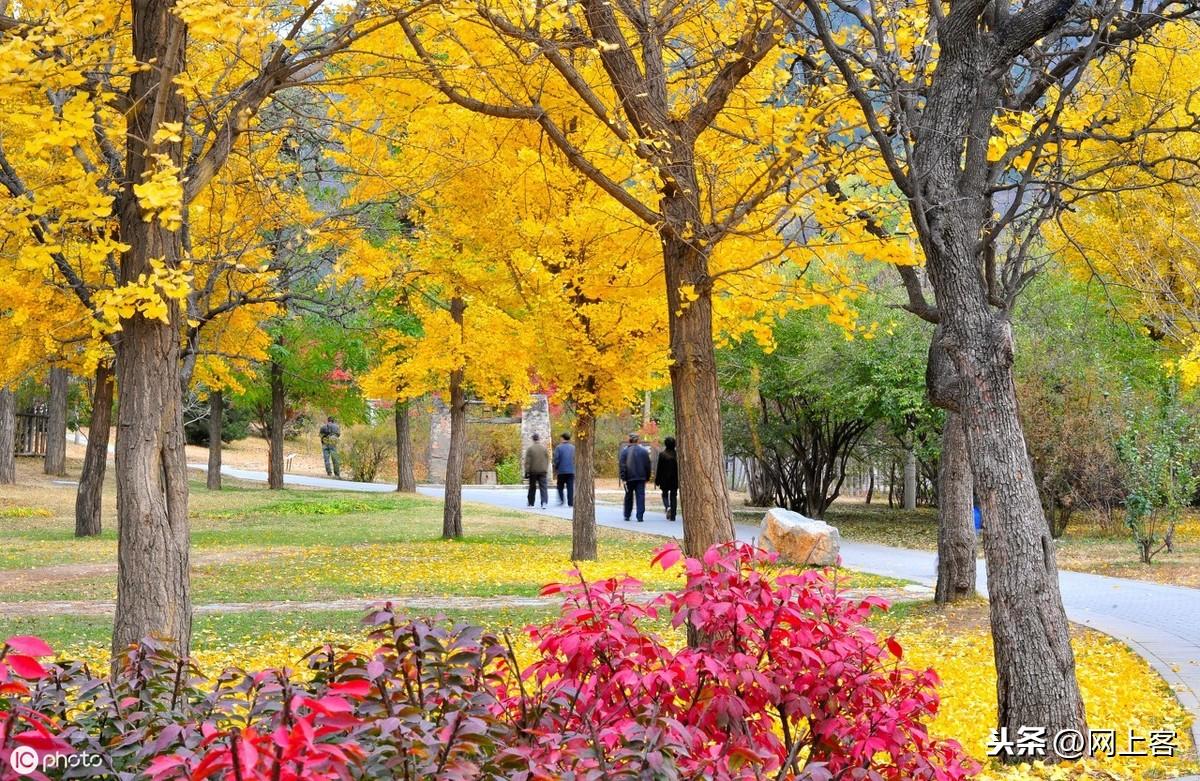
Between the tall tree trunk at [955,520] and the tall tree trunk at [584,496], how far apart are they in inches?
211

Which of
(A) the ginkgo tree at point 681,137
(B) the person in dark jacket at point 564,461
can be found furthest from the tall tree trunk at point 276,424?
(A) the ginkgo tree at point 681,137

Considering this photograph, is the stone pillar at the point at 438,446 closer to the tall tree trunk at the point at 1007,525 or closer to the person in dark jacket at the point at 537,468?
the person in dark jacket at the point at 537,468

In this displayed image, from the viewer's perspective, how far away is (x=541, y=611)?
429 inches

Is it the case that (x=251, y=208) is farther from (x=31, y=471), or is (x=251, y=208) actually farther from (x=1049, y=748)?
(x=31, y=471)

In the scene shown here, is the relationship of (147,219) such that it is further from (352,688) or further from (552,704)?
(352,688)

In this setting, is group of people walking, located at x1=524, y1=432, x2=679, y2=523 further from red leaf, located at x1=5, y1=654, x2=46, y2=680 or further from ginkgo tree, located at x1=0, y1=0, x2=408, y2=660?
red leaf, located at x1=5, y1=654, x2=46, y2=680

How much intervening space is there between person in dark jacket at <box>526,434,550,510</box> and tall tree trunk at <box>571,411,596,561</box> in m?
11.9

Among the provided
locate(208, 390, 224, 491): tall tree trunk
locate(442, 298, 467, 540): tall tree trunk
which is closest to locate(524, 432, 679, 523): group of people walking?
locate(442, 298, 467, 540): tall tree trunk

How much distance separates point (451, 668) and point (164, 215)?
3.11 meters

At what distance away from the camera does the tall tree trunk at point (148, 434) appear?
5.91m

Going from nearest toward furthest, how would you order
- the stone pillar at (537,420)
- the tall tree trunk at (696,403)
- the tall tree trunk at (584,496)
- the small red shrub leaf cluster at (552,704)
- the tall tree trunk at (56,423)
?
the small red shrub leaf cluster at (552,704)
the tall tree trunk at (696,403)
the tall tree trunk at (584,496)
the tall tree trunk at (56,423)
the stone pillar at (537,420)

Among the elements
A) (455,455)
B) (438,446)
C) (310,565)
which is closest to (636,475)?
(455,455)

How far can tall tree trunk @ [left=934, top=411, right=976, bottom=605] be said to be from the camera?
35.1 ft

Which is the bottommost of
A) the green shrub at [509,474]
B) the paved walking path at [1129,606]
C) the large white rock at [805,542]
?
the paved walking path at [1129,606]
